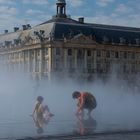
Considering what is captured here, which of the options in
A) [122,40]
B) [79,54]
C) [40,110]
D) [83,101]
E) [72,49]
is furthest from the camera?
[122,40]

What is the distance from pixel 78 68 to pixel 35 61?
912cm

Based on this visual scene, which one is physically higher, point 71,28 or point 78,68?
point 71,28

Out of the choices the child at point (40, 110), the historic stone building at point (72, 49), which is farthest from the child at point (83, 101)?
the historic stone building at point (72, 49)

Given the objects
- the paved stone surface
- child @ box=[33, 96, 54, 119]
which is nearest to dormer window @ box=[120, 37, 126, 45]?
child @ box=[33, 96, 54, 119]

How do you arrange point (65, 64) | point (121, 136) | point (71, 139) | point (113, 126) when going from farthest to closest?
point (65, 64) < point (113, 126) < point (121, 136) < point (71, 139)

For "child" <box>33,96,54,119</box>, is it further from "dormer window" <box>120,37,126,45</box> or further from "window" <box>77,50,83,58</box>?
"dormer window" <box>120,37,126,45</box>

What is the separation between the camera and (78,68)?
106 metres

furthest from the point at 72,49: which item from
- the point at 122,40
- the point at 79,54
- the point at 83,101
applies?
the point at 83,101

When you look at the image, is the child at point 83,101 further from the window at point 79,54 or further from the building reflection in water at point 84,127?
the window at point 79,54

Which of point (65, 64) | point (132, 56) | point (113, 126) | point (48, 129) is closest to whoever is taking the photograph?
point (48, 129)

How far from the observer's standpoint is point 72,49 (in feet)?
346


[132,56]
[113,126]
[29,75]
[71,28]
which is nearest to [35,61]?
[29,75]

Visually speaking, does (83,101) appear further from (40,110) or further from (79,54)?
(79,54)

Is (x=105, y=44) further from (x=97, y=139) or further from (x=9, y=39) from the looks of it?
(x=97, y=139)
